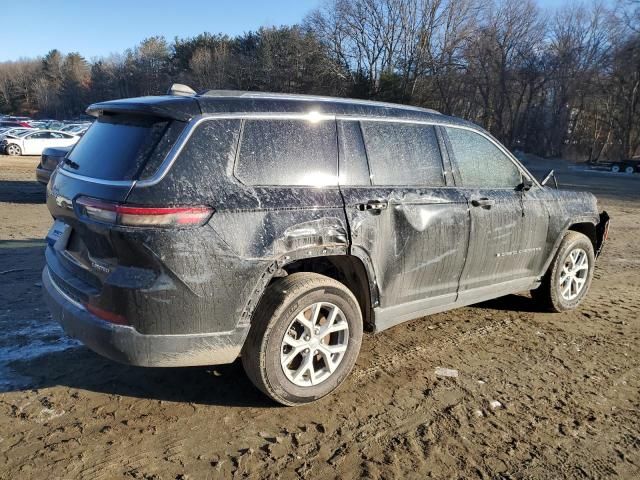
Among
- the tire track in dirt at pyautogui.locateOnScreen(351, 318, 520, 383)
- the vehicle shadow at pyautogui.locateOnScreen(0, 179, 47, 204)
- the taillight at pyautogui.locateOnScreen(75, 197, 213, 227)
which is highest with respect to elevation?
the taillight at pyautogui.locateOnScreen(75, 197, 213, 227)

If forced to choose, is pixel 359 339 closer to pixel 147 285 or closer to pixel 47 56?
pixel 147 285

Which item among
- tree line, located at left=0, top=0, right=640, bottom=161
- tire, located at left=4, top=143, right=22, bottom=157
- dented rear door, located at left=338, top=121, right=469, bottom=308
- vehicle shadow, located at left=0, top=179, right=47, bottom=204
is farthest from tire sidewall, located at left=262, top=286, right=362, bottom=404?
tree line, located at left=0, top=0, right=640, bottom=161

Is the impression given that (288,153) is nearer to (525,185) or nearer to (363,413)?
(363,413)

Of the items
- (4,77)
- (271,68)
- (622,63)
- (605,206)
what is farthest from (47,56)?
(605,206)

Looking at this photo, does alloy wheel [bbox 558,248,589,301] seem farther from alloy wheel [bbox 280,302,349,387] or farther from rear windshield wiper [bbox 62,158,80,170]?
rear windshield wiper [bbox 62,158,80,170]

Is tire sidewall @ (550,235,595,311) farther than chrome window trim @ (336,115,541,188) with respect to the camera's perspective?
Yes

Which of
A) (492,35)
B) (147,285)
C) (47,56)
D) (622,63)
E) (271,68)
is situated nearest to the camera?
(147,285)

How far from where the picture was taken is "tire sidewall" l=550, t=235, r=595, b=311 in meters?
5.24

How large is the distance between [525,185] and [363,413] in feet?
8.91

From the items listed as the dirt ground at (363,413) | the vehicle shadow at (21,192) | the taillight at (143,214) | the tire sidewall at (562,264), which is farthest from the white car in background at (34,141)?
the taillight at (143,214)

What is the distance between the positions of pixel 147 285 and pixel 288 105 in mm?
1474

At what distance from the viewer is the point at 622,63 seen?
1786 inches

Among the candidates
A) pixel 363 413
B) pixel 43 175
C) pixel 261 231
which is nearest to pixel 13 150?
pixel 43 175

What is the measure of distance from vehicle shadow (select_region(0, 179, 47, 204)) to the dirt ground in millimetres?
8416
